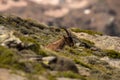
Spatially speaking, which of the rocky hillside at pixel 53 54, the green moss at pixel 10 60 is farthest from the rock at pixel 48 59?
the green moss at pixel 10 60

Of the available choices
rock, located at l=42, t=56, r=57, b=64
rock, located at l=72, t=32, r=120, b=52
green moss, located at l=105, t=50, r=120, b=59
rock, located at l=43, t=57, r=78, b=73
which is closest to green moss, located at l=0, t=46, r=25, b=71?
rock, located at l=42, t=56, r=57, b=64

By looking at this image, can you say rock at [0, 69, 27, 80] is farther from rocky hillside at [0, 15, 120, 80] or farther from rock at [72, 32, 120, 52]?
rock at [72, 32, 120, 52]

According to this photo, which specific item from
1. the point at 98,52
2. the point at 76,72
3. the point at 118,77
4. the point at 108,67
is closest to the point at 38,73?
the point at 76,72

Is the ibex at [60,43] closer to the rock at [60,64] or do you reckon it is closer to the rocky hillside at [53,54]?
the rocky hillside at [53,54]

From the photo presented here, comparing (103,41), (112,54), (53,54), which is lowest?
(53,54)

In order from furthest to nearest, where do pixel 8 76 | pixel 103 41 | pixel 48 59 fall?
pixel 103 41 < pixel 48 59 < pixel 8 76

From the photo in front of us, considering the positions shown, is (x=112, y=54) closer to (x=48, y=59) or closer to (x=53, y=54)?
(x=53, y=54)

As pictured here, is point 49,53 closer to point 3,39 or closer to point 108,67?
point 3,39

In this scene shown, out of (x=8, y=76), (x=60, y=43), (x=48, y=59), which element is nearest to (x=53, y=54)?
(x=48, y=59)

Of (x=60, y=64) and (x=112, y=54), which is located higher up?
(x=112, y=54)
